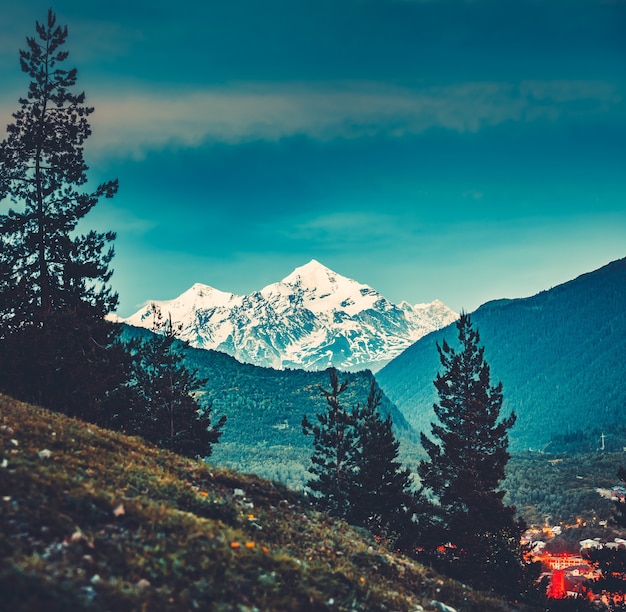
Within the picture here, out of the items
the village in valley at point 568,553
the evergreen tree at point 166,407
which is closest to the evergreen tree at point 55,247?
the evergreen tree at point 166,407

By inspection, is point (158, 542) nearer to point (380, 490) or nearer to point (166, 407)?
point (166, 407)

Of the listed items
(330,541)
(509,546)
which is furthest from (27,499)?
(509,546)

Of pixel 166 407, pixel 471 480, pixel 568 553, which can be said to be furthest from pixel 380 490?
pixel 568 553

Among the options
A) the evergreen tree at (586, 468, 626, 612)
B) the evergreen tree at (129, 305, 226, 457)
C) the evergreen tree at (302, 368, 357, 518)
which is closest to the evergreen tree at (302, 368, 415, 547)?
the evergreen tree at (302, 368, 357, 518)

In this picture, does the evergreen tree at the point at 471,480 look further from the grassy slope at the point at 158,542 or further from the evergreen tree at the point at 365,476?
the grassy slope at the point at 158,542

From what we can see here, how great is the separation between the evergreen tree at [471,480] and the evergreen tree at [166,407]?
2297cm

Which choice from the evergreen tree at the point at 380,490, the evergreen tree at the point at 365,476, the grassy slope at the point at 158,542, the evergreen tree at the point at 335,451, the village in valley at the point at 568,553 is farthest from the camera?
the village in valley at the point at 568,553

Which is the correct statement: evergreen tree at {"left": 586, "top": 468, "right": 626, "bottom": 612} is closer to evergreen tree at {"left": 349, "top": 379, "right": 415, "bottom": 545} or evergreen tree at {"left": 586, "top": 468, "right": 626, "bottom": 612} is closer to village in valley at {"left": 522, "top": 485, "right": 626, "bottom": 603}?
evergreen tree at {"left": 349, "top": 379, "right": 415, "bottom": 545}

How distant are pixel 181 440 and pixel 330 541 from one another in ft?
121

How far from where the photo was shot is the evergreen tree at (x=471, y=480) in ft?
141

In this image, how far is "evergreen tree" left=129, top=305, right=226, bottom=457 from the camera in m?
51.2

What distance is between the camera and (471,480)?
48.1 metres

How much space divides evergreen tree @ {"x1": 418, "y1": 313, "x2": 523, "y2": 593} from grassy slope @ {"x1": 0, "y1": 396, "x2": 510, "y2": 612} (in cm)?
2472

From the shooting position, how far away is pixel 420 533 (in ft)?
167
